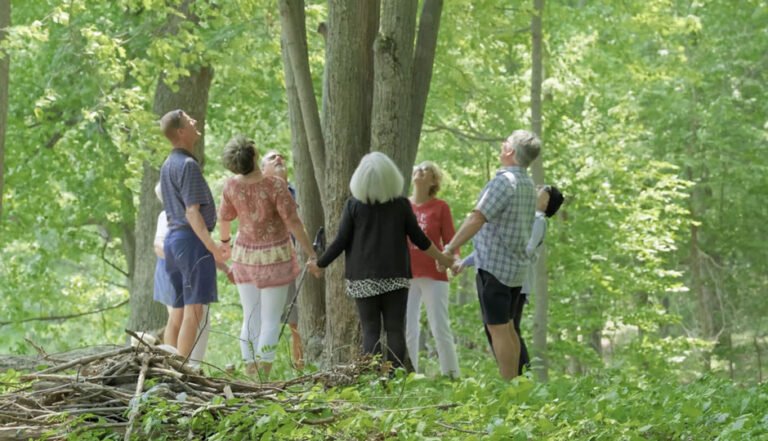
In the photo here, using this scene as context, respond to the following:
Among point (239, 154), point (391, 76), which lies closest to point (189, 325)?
point (239, 154)

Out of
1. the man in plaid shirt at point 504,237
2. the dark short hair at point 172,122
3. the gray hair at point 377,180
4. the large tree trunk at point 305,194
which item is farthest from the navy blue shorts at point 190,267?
the man in plaid shirt at point 504,237

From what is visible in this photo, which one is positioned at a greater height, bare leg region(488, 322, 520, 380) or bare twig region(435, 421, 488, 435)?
bare leg region(488, 322, 520, 380)

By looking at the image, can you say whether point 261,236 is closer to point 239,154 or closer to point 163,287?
point 239,154

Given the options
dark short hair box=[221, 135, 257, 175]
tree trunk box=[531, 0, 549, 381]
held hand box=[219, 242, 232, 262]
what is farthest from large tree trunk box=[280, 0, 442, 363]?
tree trunk box=[531, 0, 549, 381]

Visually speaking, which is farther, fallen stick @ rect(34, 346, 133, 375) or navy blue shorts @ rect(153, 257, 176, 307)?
navy blue shorts @ rect(153, 257, 176, 307)

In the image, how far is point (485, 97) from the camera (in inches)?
746

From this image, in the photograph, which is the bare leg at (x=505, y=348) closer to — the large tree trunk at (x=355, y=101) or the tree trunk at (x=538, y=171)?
the large tree trunk at (x=355, y=101)

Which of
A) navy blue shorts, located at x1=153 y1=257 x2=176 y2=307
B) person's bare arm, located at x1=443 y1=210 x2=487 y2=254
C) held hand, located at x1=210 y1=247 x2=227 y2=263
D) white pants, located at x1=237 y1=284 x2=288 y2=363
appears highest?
person's bare arm, located at x1=443 y1=210 x2=487 y2=254

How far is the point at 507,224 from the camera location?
8125 millimetres

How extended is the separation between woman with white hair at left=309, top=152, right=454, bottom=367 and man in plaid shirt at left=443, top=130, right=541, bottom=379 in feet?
2.30

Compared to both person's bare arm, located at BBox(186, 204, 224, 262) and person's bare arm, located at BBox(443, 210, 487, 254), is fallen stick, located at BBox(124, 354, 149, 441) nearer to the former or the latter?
person's bare arm, located at BBox(186, 204, 224, 262)

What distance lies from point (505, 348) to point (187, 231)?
8.13 ft

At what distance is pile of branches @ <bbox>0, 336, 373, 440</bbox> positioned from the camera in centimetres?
453

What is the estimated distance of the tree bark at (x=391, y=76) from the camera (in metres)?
8.16
